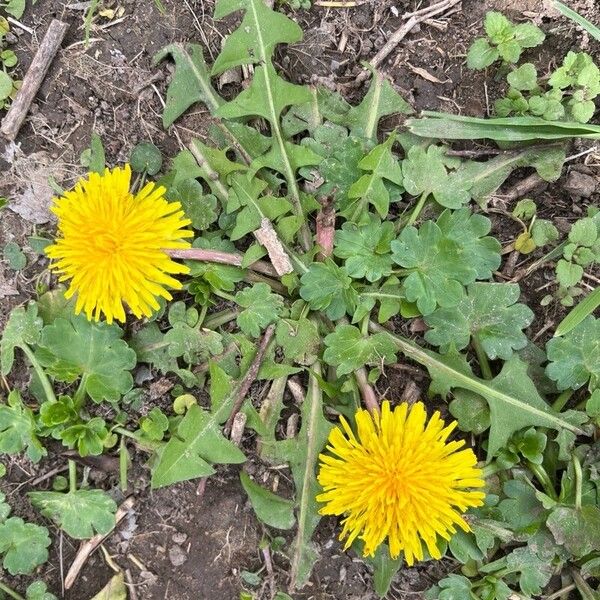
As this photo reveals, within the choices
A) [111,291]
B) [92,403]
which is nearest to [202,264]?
[111,291]

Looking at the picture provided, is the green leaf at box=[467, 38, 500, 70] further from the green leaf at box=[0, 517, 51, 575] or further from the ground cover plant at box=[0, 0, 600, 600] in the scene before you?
the green leaf at box=[0, 517, 51, 575]

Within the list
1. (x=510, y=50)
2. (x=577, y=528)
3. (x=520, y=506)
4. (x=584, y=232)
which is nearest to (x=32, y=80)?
(x=510, y=50)

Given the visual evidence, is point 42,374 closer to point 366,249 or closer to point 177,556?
point 177,556

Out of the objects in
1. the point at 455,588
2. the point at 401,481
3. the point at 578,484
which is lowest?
the point at 455,588

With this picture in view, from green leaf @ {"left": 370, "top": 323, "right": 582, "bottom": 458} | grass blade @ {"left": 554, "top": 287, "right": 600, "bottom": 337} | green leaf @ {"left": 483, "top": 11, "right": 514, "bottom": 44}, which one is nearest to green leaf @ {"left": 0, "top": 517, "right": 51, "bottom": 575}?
green leaf @ {"left": 370, "top": 323, "right": 582, "bottom": 458}

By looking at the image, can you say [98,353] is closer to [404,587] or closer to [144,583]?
[144,583]

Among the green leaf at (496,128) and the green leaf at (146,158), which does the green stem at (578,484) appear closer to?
the green leaf at (496,128)

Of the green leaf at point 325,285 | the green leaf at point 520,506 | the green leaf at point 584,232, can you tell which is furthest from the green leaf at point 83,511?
the green leaf at point 584,232
